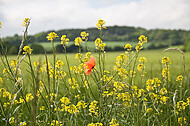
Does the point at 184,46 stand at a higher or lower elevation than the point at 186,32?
lower

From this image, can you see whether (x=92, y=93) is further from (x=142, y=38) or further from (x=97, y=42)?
(x=142, y=38)

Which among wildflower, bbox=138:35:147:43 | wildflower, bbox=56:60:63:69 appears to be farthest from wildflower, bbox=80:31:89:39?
wildflower, bbox=138:35:147:43

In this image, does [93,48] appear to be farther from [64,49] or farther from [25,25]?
[25,25]

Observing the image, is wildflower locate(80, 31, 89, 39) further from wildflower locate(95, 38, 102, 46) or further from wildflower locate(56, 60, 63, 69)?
wildflower locate(56, 60, 63, 69)

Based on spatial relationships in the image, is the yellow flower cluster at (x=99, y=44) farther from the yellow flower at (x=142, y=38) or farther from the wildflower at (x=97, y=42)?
the yellow flower at (x=142, y=38)

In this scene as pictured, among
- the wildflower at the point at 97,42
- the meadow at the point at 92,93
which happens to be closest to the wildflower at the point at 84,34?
the meadow at the point at 92,93

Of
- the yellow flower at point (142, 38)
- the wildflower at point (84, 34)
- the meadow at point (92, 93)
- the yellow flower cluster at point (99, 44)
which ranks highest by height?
the wildflower at point (84, 34)

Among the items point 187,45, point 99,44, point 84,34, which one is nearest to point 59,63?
point 84,34

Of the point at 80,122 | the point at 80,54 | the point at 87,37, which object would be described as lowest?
the point at 80,122

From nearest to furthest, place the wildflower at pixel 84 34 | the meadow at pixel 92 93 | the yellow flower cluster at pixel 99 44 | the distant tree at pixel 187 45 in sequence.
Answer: the meadow at pixel 92 93
the yellow flower cluster at pixel 99 44
the wildflower at pixel 84 34
the distant tree at pixel 187 45

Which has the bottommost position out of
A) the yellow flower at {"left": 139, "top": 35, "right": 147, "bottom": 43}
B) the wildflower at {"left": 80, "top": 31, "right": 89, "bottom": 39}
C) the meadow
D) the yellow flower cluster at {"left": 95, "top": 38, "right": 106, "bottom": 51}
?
the meadow

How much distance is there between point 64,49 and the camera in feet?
6.86

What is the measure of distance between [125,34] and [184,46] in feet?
75.6

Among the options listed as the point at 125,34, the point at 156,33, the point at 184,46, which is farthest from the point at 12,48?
the point at 184,46
